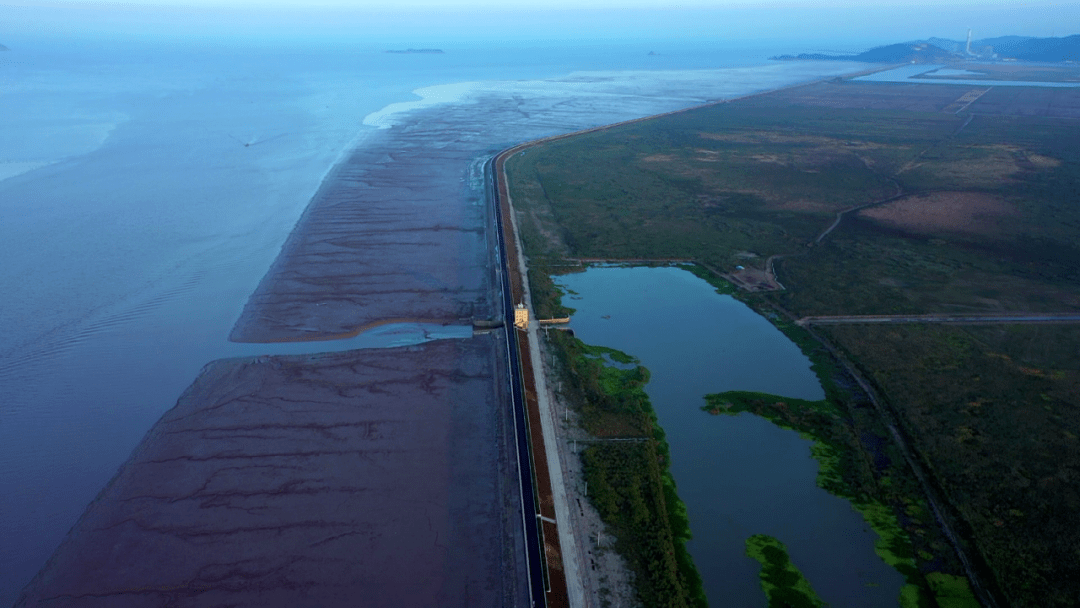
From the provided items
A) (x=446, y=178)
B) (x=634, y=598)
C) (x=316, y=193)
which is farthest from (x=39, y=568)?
(x=446, y=178)

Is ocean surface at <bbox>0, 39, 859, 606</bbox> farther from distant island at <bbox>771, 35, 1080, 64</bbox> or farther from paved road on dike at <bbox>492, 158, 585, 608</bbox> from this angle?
distant island at <bbox>771, 35, 1080, 64</bbox>

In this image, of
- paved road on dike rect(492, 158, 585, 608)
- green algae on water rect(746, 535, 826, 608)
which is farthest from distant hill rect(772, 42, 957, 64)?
green algae on water rect(746, 535, 826, 608)

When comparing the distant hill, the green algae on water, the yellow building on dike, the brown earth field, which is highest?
the distant hill

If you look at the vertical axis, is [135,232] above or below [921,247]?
above

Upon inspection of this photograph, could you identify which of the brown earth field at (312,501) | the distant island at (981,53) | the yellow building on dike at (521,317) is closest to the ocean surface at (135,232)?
the brown earth field at (312,501)

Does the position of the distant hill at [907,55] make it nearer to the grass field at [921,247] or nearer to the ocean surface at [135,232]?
the ocean surface at [135,232]

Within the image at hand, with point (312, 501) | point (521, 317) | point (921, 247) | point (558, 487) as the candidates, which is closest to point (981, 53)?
point (921, 247)

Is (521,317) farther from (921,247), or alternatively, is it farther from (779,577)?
(921,247)
